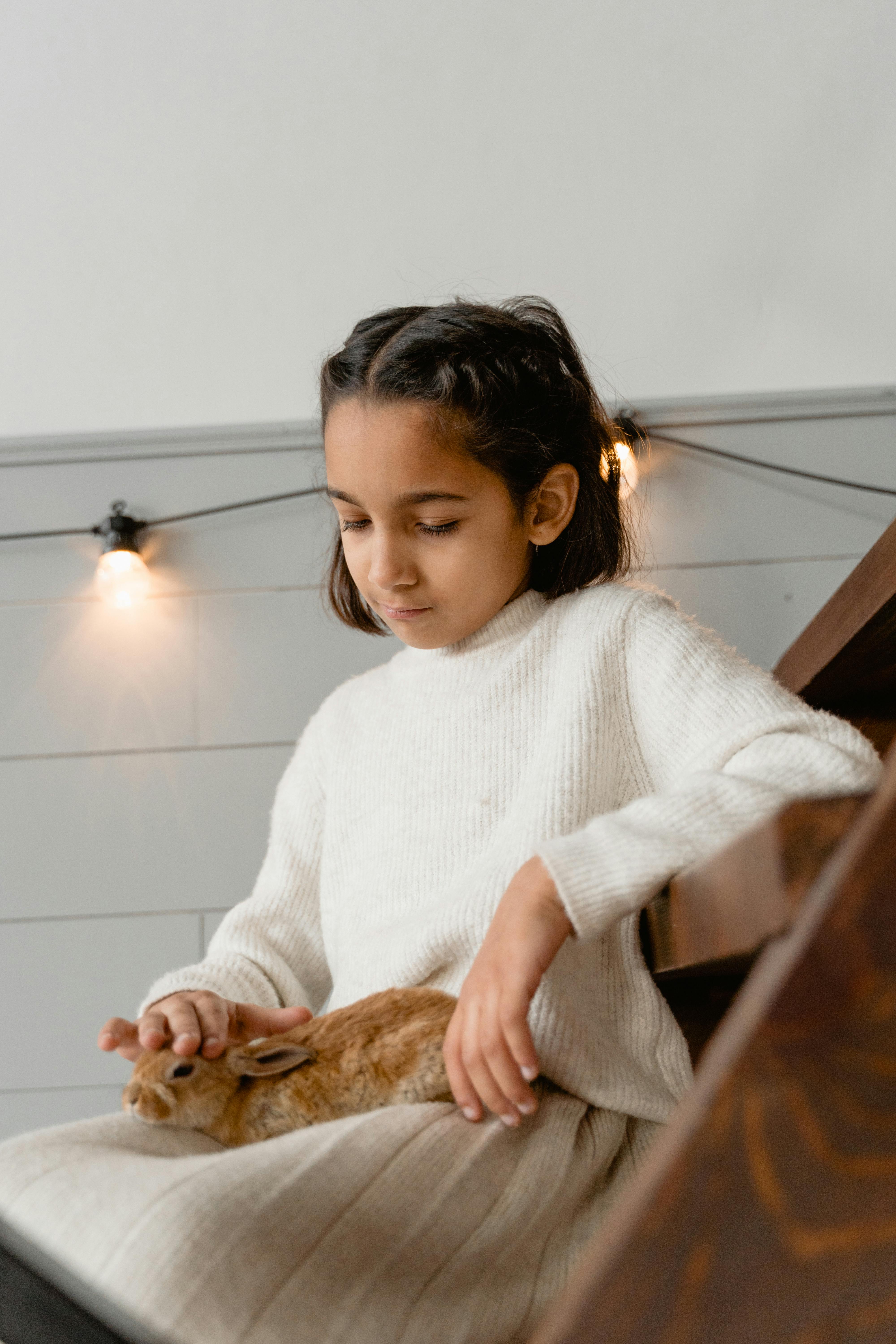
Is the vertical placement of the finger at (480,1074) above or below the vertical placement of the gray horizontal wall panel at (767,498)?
below

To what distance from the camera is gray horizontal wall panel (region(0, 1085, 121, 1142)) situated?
1.45m

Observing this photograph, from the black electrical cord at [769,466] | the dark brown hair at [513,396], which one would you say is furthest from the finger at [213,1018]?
the black electrical cord at [769,466]

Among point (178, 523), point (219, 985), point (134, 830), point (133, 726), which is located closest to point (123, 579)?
point (178, 523)

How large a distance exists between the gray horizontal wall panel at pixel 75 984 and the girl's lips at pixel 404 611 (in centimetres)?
79

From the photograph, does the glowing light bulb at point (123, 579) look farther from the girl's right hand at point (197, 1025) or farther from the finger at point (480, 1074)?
the finger at point (480, 1074)

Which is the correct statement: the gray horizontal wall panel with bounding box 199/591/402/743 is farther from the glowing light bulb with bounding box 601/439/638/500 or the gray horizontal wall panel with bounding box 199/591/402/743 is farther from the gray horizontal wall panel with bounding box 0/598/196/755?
the glowing light bulb with bounding box 601/439/638/500

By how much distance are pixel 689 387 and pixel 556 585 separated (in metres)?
0.76

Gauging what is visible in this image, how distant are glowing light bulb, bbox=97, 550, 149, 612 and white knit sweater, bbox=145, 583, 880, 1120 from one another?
60cm

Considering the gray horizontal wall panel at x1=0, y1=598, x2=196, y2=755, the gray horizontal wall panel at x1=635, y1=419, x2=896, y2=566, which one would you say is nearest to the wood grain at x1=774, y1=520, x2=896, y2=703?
the gray horizontal wall panel at x1=635, y1=419, x2=896, y2=566

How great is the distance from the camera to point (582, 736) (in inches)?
32.1

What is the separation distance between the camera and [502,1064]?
0.53m

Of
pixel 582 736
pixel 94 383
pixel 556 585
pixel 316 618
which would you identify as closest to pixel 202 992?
pixel 582 736

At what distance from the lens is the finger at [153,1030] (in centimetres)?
66

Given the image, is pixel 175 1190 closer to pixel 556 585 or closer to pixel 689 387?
pixel 556 585
